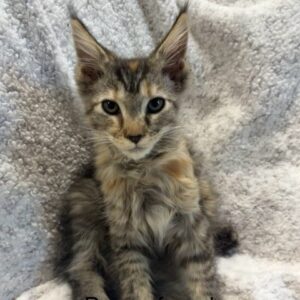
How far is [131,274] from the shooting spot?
4.55 feet

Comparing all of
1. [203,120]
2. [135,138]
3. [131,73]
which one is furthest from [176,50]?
[203,120]

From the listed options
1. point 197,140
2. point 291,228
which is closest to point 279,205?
point 291,228

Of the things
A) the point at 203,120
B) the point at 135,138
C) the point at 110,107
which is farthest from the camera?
the point at 203,120

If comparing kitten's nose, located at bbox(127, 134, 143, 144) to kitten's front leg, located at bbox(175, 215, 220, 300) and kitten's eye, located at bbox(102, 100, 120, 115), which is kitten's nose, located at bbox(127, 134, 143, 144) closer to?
kitten's eye, located at bbox(102, 100, 120, 115)

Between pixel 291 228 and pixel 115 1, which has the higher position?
Result: pixel 115 1

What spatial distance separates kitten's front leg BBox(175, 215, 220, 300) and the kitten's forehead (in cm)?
38

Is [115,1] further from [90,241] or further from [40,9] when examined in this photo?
[90,241]

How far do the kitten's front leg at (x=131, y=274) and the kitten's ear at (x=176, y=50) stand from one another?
0.45m

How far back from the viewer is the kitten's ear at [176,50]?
138 centimetres

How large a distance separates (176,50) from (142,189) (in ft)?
1.21

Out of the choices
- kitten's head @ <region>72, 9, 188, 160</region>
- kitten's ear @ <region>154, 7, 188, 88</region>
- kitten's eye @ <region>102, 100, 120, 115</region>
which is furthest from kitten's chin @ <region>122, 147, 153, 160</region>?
kitten's ear @ <region>154, 7, 188, 88</region>

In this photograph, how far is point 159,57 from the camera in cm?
142

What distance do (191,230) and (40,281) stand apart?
44cm

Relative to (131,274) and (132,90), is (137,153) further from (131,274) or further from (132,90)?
(131,274)
